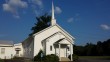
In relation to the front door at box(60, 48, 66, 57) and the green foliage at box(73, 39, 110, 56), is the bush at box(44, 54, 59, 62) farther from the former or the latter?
the green foliage at box(73, 39, 110, 56)

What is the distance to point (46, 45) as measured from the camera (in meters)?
48.8

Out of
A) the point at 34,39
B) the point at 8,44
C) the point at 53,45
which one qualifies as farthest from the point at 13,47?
the point at 53,45

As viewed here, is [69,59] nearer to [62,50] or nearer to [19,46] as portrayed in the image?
[62,50]

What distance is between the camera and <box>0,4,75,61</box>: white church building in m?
49.4

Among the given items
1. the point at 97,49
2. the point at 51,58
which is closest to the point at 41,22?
the point at 97,49

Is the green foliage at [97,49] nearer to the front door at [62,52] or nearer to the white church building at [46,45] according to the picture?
the white church building at [46,45]

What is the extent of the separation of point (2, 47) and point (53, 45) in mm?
12706

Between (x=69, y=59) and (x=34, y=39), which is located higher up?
(x=34, y=39)

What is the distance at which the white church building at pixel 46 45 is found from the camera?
49438mm

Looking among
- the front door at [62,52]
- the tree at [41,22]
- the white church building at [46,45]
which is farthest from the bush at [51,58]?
the tree at [41,22]

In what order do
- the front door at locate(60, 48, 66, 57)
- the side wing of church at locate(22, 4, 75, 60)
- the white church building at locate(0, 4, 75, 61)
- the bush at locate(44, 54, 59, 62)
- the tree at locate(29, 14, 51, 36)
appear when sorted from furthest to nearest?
the tree at locate(29, 14, 51, 36), the front door at locate(60, 48, 66, 57), the white church building at locate(0, 4, 75, 61), the side wing of church at locate(22, 4, 75, 60), the bush at locate(44, 54, 59, 62)

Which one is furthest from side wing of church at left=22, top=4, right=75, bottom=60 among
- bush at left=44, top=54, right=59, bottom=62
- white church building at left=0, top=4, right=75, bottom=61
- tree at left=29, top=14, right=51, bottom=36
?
tree at left=29, top=14, right=51, bottom=36

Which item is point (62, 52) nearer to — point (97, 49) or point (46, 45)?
point (46, 45)

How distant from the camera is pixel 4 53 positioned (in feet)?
180
